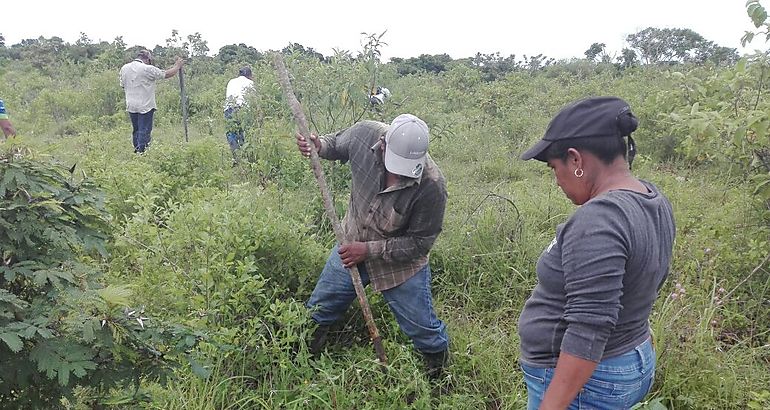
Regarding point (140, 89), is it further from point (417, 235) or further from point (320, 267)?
point (417, 235)

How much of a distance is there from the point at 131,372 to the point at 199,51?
44.7 feet

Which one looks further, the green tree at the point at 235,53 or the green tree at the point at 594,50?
the green tree at the point at 594,50

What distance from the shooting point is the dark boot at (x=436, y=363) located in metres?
3.14

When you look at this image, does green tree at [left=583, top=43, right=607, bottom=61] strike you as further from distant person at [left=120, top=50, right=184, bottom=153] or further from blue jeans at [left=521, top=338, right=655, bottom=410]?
blue jeans at [left=521, top=338, right=655, bottom=410]

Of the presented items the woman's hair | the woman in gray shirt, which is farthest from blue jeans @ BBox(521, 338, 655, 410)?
the woman's hair

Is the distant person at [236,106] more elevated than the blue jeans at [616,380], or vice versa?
the distant person at [236,106]

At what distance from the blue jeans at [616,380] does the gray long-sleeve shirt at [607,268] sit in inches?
1.8

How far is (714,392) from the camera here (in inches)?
113

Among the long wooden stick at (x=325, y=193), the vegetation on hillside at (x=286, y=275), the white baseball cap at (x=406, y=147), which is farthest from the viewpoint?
the long wooden stick at (x=325, y=193)

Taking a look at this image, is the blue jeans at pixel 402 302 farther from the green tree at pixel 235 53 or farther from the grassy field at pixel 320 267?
the green tree at pixel 235 53

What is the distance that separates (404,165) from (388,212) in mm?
335

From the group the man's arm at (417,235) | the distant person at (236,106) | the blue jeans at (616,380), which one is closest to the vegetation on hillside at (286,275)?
the distant person at (236,106)

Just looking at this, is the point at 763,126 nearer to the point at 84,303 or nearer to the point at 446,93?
the point at 84,303

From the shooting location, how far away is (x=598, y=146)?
159 centimetres
